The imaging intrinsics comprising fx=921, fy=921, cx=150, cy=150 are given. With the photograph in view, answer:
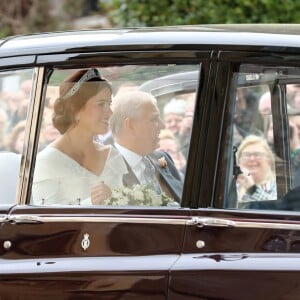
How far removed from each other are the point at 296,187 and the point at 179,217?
1.41 ft

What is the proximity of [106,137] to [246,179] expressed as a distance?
0.56 metres

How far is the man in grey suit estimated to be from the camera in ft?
11.4

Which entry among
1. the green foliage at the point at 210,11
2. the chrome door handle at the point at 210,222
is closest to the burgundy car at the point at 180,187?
the chrome door handle at the point at 210,222

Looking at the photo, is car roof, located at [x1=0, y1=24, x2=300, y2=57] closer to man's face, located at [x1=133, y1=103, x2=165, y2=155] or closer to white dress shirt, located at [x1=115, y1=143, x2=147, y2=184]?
man's face, located at [x1=133, y1=103, x2=165, y2=155]

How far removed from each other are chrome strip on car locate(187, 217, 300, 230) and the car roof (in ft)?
2.01

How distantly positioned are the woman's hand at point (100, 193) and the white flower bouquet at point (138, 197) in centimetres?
2

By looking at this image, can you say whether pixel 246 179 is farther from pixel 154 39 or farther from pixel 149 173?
pixel 154 39

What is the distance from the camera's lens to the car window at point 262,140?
3262 mm

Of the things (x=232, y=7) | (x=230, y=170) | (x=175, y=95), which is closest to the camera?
(x=230, y=170)

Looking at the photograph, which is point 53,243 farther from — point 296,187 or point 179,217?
point 296,187

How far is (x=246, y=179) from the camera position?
11.2 ft

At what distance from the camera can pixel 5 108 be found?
12.5 feet

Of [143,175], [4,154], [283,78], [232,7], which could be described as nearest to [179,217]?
[143,175]

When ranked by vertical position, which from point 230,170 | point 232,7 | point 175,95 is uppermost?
point 232,7
